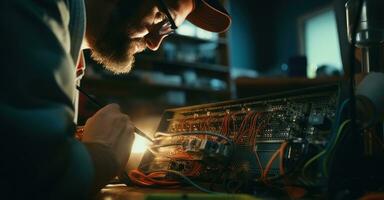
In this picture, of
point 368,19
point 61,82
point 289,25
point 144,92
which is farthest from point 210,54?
point 61,82

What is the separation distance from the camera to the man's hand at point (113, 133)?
0.78 m

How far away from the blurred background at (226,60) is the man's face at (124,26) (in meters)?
0.90

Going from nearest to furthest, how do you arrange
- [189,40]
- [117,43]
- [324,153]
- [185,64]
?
[324,153] → [117,43] → [185,64] → [189,40]

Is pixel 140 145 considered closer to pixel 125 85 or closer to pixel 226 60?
pixel 125 85

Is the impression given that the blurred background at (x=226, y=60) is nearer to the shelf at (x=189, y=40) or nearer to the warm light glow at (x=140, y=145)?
the shelf at (x=189, y=40)

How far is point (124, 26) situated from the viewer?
1.09 metres

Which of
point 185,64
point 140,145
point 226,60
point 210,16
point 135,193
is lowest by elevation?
point 135,193

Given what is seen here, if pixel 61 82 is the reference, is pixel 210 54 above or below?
above

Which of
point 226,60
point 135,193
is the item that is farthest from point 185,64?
point 135,193

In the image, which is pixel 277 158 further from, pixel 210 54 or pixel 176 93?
pixel 210 54

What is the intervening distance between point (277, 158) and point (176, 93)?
296cm

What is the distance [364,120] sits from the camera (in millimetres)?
646

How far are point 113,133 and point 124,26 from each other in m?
0.41

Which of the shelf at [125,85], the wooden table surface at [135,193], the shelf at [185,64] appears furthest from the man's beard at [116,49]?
the shelf at [185,64]
